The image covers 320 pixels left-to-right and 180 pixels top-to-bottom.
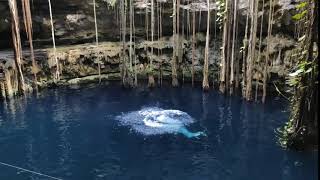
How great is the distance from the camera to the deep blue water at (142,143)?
7.98m

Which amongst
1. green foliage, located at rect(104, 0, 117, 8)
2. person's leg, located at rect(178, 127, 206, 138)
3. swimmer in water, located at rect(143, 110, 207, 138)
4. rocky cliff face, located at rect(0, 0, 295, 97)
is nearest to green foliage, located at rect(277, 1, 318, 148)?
person's leg, located at rect(178, 127, 206, 138)

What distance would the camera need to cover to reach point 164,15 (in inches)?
642

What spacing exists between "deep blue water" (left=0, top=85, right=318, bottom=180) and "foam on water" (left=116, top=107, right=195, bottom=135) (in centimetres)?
25

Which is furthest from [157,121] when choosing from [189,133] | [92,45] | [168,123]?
[92,45]

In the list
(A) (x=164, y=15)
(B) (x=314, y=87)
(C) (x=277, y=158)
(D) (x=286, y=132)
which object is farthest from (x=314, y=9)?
(A) (x=164, y=15)

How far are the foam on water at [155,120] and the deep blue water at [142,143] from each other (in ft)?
0.82

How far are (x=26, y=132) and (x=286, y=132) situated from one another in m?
6.89

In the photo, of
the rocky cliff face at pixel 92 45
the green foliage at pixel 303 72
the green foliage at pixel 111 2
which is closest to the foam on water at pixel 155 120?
the green foliage at pixel 303 72

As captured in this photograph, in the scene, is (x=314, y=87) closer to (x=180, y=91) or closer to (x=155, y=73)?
(x=180, y=91)

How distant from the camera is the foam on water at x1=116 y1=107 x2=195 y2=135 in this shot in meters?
10.5

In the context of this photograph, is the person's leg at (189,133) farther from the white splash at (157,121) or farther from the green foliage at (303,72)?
the green foliage at (303,72)

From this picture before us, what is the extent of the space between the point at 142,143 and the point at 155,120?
180 centimetres

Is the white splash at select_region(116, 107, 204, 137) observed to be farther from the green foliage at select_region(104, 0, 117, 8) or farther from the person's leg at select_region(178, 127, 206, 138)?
the green foliage at select_region(104, 0, 117, 8)

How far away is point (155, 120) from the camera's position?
11.3 m
